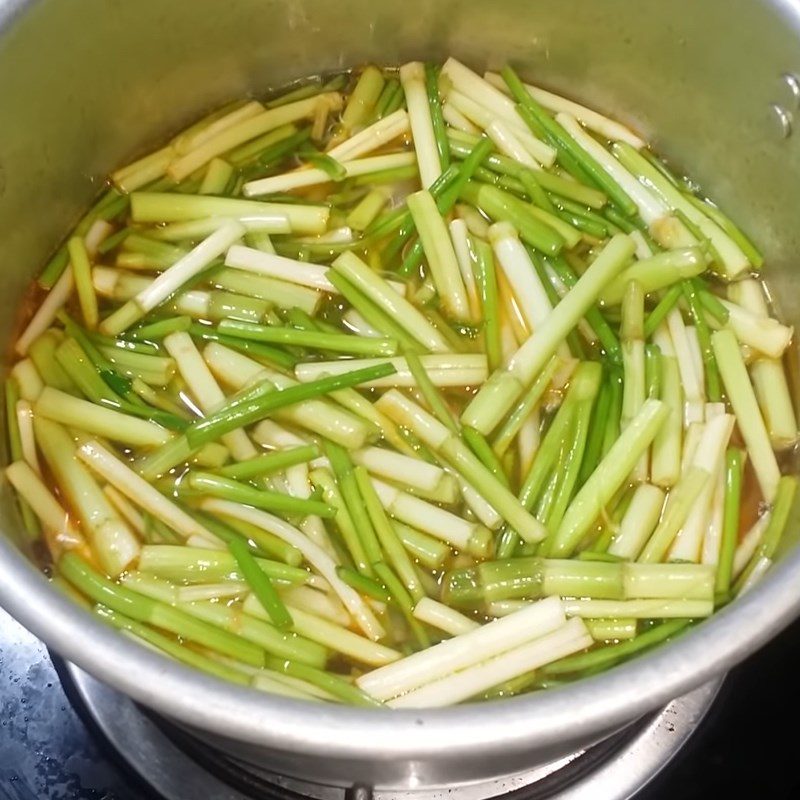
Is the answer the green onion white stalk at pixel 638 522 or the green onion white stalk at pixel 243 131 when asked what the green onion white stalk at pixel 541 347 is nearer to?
the green onion white stalk at pixel 638 522

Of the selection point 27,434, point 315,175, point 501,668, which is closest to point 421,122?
point 315,175

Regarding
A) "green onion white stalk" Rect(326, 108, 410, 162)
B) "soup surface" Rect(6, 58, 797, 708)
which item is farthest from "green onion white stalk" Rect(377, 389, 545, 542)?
"green onion white stalk" Rect(326, 108, 410, 162)

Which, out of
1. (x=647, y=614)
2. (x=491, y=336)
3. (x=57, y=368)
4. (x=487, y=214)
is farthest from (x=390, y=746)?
(x=487, y=214)

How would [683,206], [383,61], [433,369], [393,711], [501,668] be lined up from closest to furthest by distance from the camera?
[393,711], [501,668], [433,369], [683,206], [383,61]

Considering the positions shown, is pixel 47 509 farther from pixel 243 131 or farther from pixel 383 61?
pixel 383 61

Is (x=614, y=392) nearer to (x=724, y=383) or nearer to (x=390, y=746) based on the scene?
(x=724, y=383)

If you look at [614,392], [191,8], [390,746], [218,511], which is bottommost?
[390,746]
